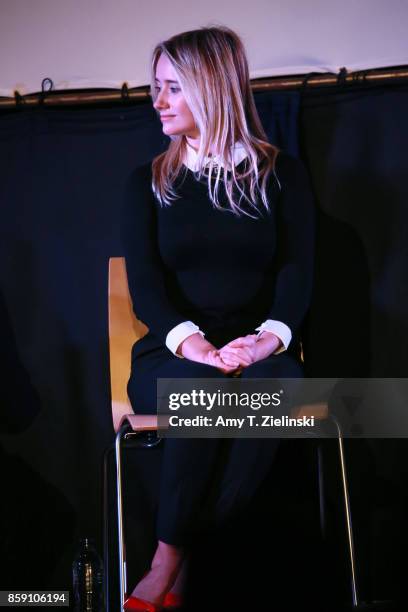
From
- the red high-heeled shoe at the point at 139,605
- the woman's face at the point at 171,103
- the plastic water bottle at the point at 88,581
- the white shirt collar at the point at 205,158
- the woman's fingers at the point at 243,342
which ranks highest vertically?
the woman's face at the point at 171,103

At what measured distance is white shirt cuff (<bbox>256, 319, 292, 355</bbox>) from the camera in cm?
164

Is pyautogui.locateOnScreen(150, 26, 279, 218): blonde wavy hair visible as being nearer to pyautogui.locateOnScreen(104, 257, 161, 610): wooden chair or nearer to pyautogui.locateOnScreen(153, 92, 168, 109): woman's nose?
pyautogui.locateOnScreen(153, 92, 168, 109): woman's nose

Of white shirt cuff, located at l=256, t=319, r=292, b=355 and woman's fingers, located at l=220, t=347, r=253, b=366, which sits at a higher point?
white shirt cuff, located at l=256, t=319, r=292, b=355

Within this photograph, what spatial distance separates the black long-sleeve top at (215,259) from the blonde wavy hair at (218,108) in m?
0.03

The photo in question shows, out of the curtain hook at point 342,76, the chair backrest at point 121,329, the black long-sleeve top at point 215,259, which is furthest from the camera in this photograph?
the curtain hook at point 342,76

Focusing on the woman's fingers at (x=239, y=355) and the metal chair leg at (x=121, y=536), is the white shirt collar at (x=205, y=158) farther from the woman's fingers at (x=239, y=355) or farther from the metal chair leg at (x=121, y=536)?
the metal chair leg at (x=121, y=536)

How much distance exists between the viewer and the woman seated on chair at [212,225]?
1687mm

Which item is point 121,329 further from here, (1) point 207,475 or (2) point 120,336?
(1) point 207,475

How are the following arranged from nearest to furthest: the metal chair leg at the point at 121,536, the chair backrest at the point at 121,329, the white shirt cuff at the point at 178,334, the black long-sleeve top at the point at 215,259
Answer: the metal chair leg at the point at 121,536, the white shirt cuff at the point at 178,334, the black long-sleeve top at the point at 215,259, the chair backrest at the point at 121,329

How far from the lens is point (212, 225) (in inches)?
68.4

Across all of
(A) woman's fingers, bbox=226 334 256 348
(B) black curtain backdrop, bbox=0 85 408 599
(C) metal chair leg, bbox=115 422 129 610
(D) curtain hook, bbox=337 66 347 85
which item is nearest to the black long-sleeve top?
(A) woman's fingers, bbox=226 334 256 348

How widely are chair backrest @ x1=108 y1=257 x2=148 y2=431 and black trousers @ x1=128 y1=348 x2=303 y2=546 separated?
337 mm

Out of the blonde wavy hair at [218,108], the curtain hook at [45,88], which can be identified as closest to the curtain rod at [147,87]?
the curtain hook at [45,88]

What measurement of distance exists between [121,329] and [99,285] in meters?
0.38
